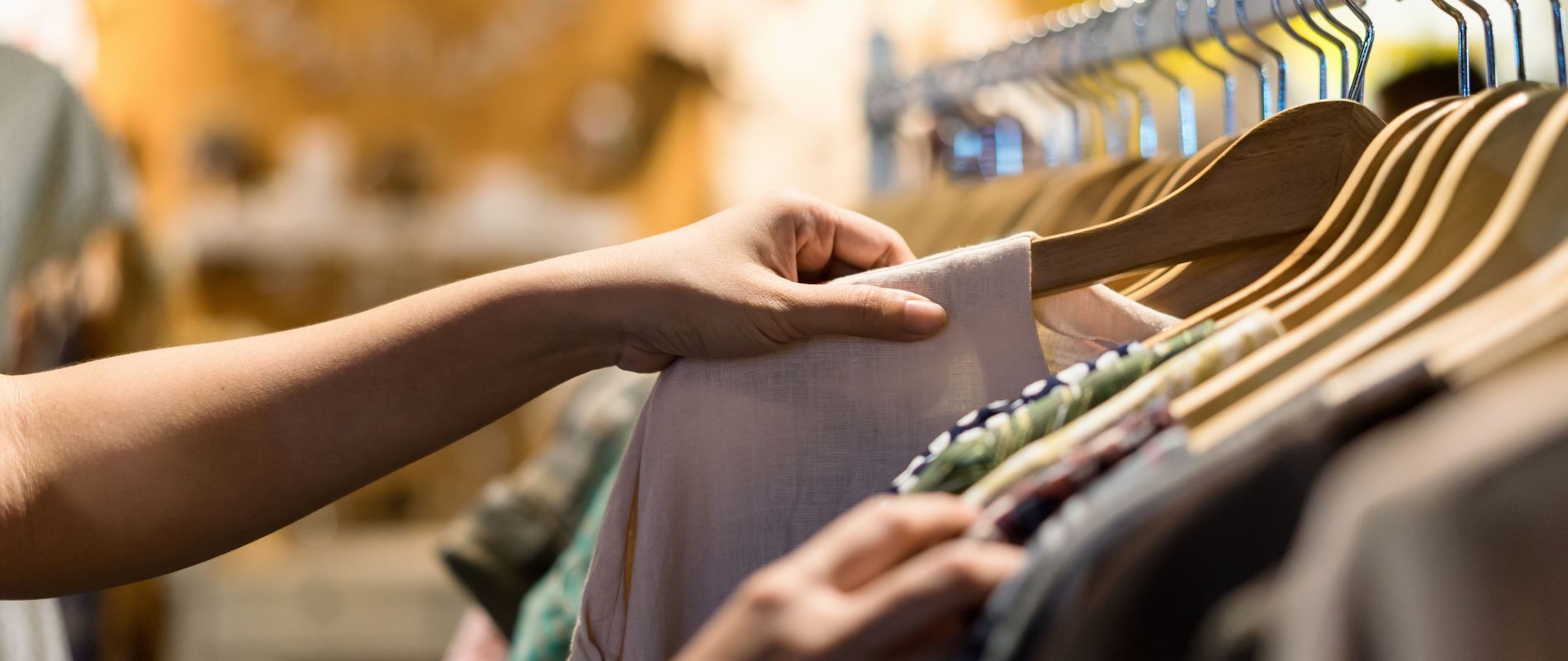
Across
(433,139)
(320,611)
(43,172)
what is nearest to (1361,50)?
(43,172)

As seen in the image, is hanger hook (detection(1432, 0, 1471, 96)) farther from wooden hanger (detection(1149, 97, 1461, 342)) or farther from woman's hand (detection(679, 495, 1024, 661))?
woman's hand (detection(679, 495, 1024, 661))

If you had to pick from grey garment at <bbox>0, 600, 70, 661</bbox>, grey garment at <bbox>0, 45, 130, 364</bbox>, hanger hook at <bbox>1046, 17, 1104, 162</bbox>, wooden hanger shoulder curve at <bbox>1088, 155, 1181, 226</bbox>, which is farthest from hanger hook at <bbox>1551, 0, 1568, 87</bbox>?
grey garment at <bbox>0, 45, 130, 364</bbox>

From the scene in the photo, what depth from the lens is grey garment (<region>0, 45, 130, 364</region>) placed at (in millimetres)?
1089

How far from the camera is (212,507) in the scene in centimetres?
59

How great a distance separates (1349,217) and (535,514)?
0.73m

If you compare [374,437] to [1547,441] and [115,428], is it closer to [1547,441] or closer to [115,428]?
[115,428]

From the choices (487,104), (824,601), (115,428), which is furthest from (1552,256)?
(487,104)

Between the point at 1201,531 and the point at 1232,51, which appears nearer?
the point at 1201,531

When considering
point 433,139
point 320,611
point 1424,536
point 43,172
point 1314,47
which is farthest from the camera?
point 433,139

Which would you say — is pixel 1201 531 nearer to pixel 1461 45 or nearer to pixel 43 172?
pixel 1461 45

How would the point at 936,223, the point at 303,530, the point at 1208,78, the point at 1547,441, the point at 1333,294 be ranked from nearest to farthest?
the point at 1547,441
the point at 1333,294
the point at 936,223
the point at 1208,78
the point at 303,530

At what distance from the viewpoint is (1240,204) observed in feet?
1.93

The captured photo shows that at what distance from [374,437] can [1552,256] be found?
53 cm

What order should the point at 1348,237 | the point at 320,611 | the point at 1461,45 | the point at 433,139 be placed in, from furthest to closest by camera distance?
1. the point at 433,139
2. the point at 320,611
3. the point at 1461,45
4. the point at 1348,237
